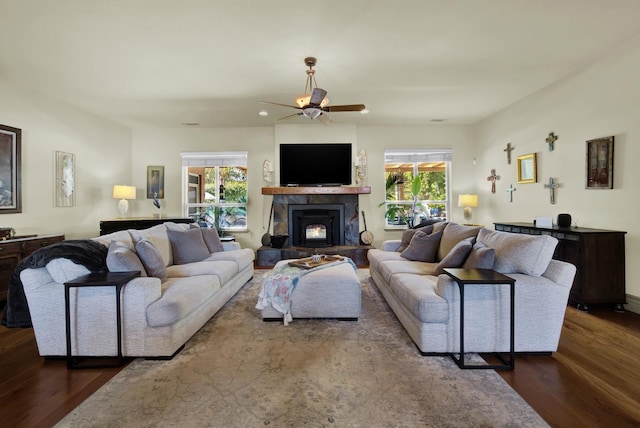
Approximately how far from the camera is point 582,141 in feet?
12.7

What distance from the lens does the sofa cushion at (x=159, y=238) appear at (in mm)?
3338

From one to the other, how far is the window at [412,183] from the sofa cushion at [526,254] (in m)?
3.94

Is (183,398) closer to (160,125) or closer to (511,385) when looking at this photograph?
(511,385)

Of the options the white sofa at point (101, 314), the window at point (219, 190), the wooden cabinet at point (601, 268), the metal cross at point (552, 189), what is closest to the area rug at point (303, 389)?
the white sofa at point (101, 314)

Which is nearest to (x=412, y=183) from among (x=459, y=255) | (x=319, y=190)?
(x=319, y=190)

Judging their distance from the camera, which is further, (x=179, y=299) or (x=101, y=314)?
(x=179, y=299)

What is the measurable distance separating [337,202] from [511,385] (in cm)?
450

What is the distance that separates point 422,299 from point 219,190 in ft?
17.6

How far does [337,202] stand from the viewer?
20.2ft

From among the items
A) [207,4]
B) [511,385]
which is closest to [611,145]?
[511,385]

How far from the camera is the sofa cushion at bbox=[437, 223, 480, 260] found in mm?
3342

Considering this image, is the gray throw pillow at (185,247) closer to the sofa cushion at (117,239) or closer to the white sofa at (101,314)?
the sofa cushion at (117,239)

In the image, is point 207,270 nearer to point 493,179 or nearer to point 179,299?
point 179,299

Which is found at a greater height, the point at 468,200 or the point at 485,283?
the point at 468,200
